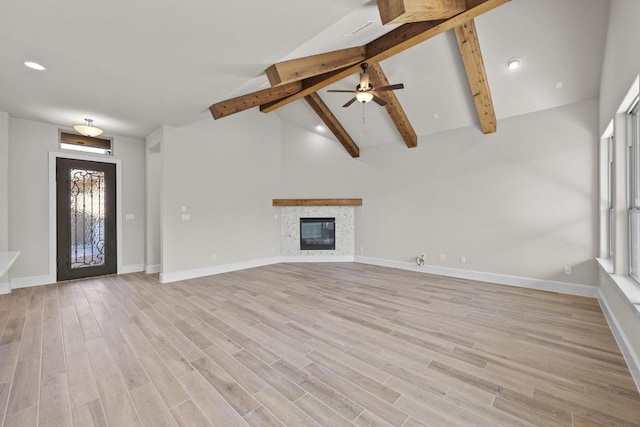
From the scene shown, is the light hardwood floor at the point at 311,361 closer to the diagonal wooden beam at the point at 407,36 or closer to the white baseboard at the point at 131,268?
the white baseboard at the point at 131,268

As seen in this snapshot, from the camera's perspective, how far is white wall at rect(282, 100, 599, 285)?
423 centimetres

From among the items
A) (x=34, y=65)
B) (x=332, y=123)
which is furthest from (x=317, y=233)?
(x=34, y=65)

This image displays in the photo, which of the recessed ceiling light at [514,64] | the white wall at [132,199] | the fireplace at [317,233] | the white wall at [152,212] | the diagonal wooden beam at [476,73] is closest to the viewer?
the diagonal wooden beam at [476,73]

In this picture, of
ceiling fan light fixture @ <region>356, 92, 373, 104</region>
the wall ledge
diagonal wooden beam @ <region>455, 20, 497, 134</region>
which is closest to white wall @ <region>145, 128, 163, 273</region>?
the wall ledge

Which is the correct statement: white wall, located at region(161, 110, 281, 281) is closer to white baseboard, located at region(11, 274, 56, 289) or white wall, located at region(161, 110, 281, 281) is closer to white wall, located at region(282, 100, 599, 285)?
white wall, located at region(282, 100, 599, 285)

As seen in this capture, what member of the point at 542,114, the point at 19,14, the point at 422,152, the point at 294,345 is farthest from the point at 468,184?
the point at 19,14

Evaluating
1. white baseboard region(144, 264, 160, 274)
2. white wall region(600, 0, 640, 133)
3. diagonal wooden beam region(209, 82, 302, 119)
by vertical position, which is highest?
diagonal wooden beam region(209, 82, 302, 119)

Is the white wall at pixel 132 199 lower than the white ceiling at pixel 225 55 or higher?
lower

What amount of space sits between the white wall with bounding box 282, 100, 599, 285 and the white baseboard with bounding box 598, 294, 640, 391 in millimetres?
1090

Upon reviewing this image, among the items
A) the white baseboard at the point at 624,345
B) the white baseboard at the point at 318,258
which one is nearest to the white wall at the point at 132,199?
the white baseboard at the point at 318,258

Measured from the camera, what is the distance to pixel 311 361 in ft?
7.92

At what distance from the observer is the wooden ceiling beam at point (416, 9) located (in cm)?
231

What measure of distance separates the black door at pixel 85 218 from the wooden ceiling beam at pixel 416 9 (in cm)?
605

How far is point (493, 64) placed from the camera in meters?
3.99
